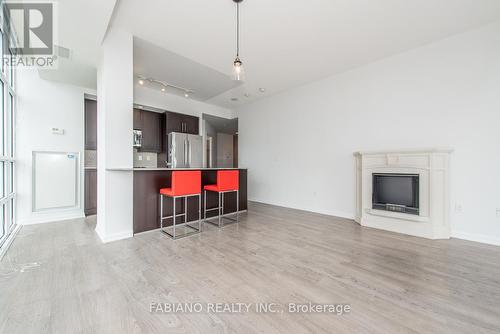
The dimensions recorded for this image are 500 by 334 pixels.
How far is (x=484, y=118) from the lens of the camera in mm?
2871

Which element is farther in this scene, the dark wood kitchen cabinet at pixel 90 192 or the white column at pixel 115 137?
the dark wood kitchen cabinet at pixel 90 192

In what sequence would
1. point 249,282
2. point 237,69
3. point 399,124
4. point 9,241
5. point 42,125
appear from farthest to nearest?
point 42,125, point 399,124, point 9,241, point 237,69, point 249,282

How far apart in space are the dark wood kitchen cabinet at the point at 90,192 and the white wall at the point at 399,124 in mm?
4207

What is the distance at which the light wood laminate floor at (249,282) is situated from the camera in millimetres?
1374

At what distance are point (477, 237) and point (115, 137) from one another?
546 cm

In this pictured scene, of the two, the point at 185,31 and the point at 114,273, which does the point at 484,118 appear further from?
the point at 114,273

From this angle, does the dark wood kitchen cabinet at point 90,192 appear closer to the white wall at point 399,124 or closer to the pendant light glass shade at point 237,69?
the pendant light glass shade at point 237,69

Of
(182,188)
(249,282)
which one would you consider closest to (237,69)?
(182,188)

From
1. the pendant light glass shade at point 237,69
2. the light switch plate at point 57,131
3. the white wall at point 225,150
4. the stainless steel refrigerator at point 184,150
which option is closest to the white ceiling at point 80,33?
the light switch plate at point 57,131

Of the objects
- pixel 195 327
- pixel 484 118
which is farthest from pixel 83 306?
pixel 484 118

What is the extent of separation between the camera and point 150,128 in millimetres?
5465

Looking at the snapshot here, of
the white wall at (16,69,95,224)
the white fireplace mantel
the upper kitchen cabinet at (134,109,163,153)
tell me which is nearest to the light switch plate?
the white wall at (16,69,95,224)

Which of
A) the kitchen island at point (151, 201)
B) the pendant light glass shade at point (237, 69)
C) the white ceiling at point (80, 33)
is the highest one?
the white ceiling at point (80, 33)

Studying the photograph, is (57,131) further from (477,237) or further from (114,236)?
(477,237)
